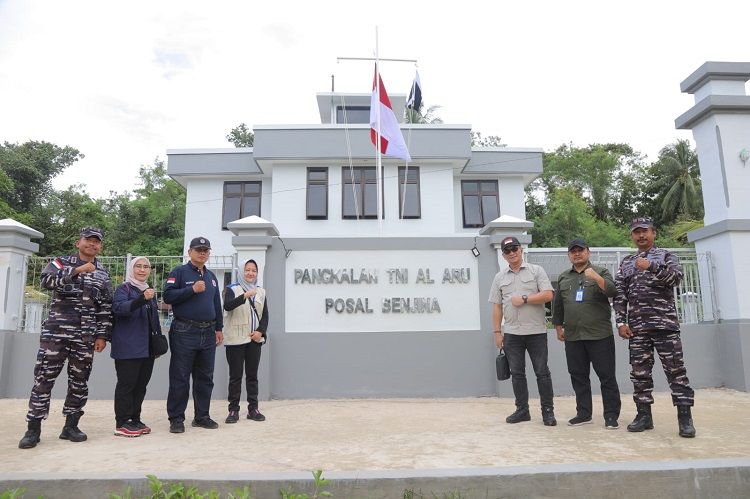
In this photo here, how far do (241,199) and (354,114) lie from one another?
5.22m

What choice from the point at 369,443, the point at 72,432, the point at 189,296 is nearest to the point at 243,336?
the point at 189,296

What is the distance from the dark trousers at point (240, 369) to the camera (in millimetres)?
5453

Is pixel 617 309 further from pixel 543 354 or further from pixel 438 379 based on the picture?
pixel 438 379

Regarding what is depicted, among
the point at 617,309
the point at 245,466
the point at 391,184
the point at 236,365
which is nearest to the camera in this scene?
the point at 245,466

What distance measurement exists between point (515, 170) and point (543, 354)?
1160cm

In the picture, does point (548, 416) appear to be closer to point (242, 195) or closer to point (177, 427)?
point (177, 427)

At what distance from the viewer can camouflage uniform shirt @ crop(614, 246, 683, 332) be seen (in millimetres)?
4516

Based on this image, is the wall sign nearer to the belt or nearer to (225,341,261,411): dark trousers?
(225,341,261,411): dark trousers

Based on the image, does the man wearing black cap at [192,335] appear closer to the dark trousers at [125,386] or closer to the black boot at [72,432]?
the dark trousers at [125,386]

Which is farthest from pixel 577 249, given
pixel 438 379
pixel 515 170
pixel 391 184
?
pixel 515 170

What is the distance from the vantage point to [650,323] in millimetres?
4551

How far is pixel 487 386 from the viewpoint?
7.22 metres

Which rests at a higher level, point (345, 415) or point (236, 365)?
point (236, 365)

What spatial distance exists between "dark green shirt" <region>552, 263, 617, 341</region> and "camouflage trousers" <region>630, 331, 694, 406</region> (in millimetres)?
317
